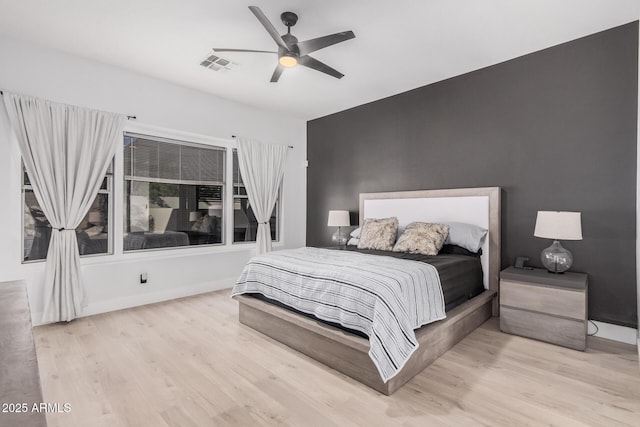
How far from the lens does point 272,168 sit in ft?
17.0

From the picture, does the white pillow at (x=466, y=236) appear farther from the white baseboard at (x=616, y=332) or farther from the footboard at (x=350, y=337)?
the white baseboard at (x=616, y=332)

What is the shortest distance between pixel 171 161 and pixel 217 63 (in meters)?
1.46

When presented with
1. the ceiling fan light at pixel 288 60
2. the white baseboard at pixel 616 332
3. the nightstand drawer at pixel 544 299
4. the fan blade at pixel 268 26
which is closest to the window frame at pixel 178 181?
the ceiling fan light at pixel 288 60

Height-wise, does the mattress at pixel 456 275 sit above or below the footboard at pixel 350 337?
above

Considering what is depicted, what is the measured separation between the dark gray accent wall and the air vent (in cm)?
218

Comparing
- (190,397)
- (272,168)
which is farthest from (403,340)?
(272,168)

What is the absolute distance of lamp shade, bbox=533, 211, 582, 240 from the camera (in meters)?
2.74

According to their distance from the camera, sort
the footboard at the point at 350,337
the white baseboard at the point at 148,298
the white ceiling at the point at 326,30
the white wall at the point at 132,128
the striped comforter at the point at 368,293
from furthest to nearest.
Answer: the white baseboard at the point at 148,298
the white wall at the point at 132,128
the white ceiling at the point at 326,30
the footboard at the point at 350,337
the striped comforter at the point at 368,293

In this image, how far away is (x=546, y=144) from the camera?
10.7 feet

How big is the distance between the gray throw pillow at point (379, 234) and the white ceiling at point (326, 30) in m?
1.76

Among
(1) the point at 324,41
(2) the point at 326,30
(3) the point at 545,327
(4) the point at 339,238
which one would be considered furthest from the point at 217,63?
(3) the point at 545,327

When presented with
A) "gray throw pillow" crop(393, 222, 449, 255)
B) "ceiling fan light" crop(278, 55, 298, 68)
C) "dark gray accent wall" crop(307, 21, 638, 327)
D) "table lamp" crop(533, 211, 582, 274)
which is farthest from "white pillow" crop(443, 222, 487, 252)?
"ceiling fan light" crop(278, 55, 298, 68)

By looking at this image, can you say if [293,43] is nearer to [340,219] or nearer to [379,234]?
[379,234]

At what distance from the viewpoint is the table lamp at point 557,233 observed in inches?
108
